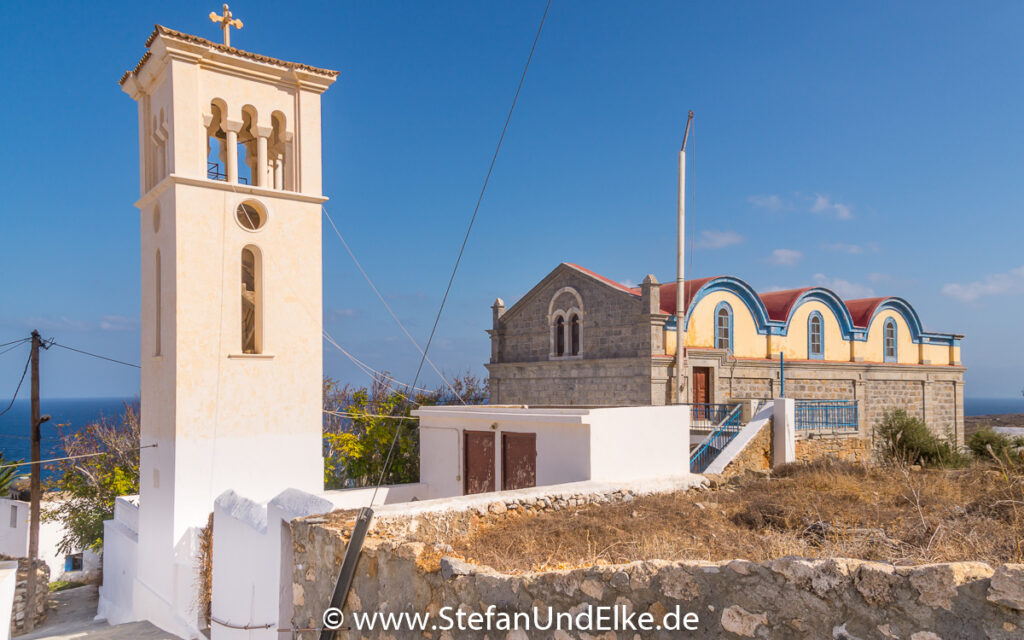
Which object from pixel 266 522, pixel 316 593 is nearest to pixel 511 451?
pixel 266 522

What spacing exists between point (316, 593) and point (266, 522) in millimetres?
1642

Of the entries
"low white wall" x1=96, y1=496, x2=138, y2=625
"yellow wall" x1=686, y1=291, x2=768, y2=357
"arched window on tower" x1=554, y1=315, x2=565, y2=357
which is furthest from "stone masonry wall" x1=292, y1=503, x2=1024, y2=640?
"arched window on tower" x1=554, y1=315, x2=565, y2=357

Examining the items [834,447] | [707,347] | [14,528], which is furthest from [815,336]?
[14,528]

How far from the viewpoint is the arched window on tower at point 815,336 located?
24.1m

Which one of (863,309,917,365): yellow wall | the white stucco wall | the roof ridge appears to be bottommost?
the white stucco wall

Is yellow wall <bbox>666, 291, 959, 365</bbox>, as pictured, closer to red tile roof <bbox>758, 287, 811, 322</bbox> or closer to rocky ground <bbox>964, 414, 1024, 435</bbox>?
red tile roof <bbox>758, 287, 811, 322</bbox>

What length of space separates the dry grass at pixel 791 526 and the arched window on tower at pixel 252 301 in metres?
8.82

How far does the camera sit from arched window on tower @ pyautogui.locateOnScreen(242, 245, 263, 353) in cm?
1519

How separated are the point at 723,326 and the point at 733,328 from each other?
0.42 meters

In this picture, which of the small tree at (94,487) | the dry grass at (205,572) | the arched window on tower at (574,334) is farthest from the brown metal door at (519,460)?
the small tree at (94,487)

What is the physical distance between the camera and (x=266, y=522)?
8289 mm

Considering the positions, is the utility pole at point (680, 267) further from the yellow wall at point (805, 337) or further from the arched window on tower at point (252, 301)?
the arched window on tower at point (252, 301)

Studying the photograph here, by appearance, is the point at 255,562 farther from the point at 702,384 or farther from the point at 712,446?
the point at 702,384

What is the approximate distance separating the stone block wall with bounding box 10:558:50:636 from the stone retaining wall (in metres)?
17.6
